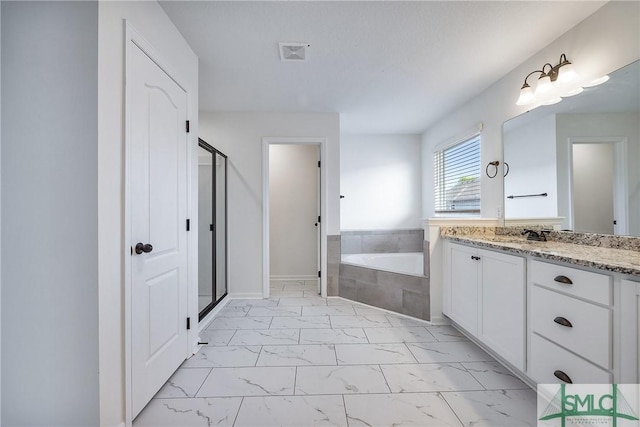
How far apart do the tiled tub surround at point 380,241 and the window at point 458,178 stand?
0.62 m

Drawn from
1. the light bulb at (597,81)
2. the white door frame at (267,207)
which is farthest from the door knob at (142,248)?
the light bulb at (597,81)

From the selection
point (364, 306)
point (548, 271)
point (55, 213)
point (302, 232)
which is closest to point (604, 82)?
point (548, 271)

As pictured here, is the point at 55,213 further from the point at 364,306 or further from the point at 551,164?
the point at 551,164

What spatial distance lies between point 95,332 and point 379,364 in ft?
5.36

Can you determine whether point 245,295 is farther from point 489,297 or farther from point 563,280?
point 563,280

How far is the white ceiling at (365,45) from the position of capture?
1657mm

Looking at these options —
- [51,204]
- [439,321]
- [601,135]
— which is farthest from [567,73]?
[51,204]

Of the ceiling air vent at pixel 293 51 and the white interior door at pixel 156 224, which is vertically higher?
the ceiling air vent at pixel 293 51

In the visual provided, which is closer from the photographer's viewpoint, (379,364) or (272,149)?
(379,364)

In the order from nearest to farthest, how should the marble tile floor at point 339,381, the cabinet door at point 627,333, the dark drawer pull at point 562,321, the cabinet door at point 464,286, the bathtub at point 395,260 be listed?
1. the cabinet door at point 627,333
2. the dark drawer pull at point 562,321
3. the marble tile floor at point 339,381
4. the cabinet door at point 464,286
5. the bathtub at point 395,260

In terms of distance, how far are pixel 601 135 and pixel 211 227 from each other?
3.29 meters

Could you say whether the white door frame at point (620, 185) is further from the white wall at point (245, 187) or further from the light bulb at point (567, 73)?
the white wall at point (245, 187)

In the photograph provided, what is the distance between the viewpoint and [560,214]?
2.00 metres

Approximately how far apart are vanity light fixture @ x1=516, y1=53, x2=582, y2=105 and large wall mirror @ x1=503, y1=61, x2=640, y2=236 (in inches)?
2.3
